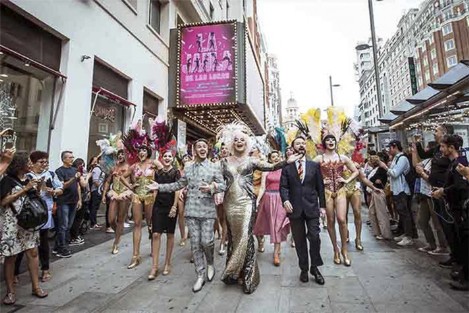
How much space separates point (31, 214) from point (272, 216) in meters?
3.47

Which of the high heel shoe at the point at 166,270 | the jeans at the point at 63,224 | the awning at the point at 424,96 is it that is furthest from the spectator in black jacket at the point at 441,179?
the jeans at the point at 63,224

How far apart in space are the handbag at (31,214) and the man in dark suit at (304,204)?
302 cm

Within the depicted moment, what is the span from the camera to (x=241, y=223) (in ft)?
12.0

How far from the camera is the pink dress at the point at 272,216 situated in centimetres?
489

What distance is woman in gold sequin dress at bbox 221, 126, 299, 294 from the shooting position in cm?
→ 360

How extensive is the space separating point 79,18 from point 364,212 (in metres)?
10.8

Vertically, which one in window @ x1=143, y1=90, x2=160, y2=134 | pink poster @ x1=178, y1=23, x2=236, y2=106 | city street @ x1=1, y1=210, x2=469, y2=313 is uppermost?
pink poster @ x1=178, y1=23, x2=236, y2=106

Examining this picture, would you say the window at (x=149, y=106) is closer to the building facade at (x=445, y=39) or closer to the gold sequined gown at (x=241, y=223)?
the gold sequined gown at (x=241, y=223)

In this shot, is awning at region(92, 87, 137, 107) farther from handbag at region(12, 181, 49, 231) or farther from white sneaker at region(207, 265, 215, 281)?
white sneaker at region(207, 265, 215, 281)

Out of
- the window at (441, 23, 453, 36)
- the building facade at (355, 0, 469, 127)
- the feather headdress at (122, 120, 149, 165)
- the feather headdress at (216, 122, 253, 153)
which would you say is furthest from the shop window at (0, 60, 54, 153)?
the window at (441, 23, 453, 36)

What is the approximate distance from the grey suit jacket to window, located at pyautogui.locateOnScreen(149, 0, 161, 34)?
33.5 ft

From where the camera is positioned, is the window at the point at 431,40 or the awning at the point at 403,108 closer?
the awning at the point at 403,108

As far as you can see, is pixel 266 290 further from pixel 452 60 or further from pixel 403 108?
pixel 452 60

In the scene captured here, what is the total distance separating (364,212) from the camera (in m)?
10.4
